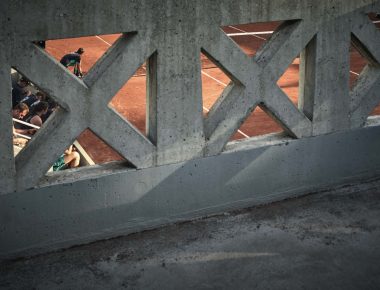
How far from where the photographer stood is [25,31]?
7.08 metres

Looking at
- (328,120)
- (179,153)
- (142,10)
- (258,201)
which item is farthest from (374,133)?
(142,10)

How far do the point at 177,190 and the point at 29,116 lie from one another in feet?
17.7

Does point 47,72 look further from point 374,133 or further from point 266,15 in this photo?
point 374,133

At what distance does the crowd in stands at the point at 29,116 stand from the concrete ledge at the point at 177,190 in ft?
8.29

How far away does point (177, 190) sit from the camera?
8594mm

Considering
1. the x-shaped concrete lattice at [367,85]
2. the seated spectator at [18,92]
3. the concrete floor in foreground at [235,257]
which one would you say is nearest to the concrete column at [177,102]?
the concrete floor in foreground at [235,257]

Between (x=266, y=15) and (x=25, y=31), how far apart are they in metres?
2.92

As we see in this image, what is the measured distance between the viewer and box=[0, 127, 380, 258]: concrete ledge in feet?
25.5

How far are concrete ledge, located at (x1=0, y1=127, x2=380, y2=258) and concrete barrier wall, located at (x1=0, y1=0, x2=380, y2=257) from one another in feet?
0.05

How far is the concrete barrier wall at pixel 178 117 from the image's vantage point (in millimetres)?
7465

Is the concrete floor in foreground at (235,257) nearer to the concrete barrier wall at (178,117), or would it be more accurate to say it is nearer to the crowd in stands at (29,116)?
the concrete barrier wall at (178,117)

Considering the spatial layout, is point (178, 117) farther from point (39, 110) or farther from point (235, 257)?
point (39, 110)

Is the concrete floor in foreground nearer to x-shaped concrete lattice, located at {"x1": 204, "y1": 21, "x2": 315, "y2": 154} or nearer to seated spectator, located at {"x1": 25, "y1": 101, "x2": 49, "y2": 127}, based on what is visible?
x-shaped concrete lattice, located at {"x1": 204, "y1": 21, "x2": 315, "y2": 154}

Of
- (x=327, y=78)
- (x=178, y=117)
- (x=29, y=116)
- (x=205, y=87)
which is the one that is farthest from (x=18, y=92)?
(x=327, y=78)
